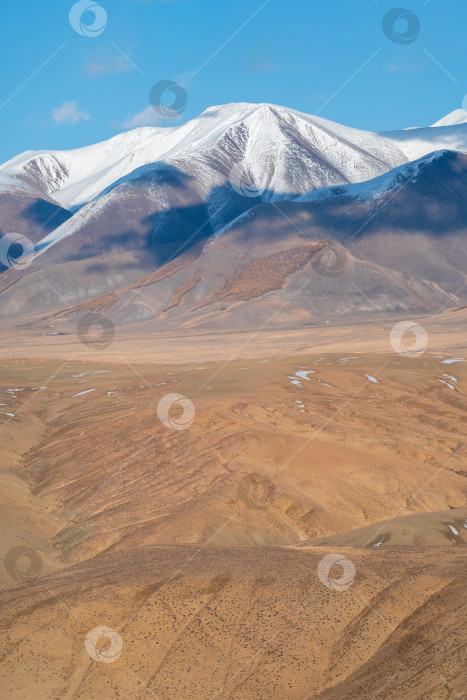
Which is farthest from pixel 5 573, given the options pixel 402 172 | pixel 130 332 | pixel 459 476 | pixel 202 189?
pixel 202 189

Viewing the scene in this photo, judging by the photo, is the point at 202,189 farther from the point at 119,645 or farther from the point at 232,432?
the point at 119,645

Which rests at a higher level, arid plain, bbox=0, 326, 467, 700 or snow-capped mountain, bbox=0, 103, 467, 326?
snow-capped mountain, bbox=0, 103, 467, 326

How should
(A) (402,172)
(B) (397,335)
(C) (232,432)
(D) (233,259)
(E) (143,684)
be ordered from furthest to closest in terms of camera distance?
(A) (402,172), (D) (233,259), (B) (397,335), (C) (232,432), (E) (143,684)

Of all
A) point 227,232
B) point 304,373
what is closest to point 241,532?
point 304,373

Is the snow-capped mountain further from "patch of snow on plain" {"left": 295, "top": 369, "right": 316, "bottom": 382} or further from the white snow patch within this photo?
the white snow patch

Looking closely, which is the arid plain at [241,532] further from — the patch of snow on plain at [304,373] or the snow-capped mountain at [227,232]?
the snow-capped mountain at [227,232]

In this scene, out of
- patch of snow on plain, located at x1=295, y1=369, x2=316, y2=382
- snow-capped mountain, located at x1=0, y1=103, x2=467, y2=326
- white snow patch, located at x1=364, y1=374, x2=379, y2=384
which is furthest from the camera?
snow-capped mountain, located at x1=0, y1=103, x2=467, y2=326

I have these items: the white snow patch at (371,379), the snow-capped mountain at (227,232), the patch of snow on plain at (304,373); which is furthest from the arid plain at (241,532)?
the snow-capped mountain at (227,232)

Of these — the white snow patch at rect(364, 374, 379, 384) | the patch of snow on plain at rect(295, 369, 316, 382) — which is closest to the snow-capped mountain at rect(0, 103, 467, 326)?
the patch of snow on plain at rect(295, 369, 316, 382)
